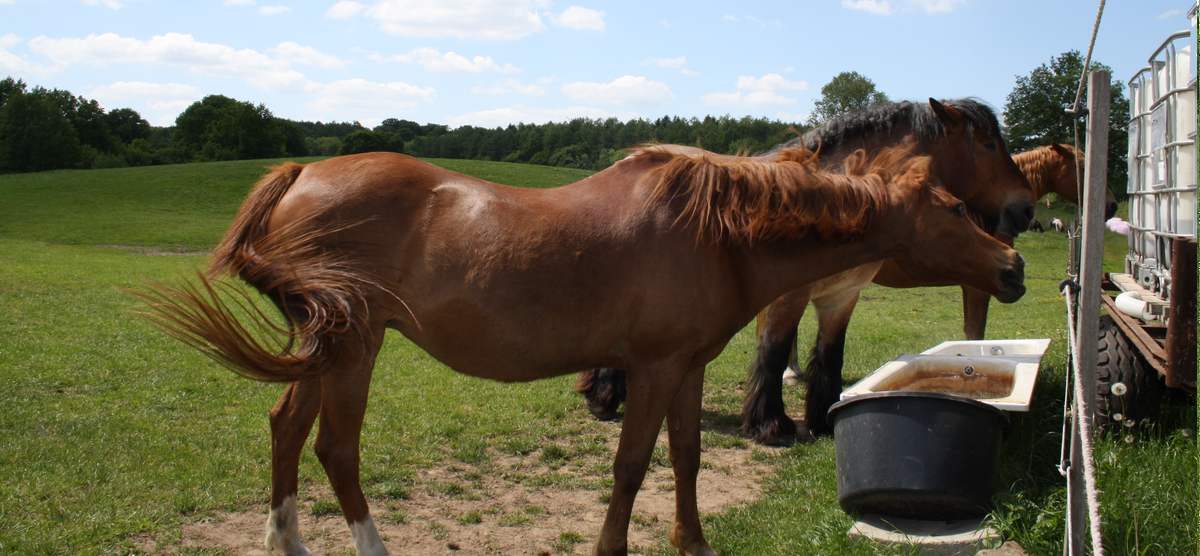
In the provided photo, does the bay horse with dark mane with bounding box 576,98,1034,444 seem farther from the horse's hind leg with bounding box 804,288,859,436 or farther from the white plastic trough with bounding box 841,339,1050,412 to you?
the white plastic trough with bounding box 841,339,1050,412

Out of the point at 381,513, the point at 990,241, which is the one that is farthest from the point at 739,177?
the point at 381,513

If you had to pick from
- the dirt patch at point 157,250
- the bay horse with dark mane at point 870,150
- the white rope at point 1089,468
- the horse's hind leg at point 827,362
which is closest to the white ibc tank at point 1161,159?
the bay horse with dark mane at point 870,150

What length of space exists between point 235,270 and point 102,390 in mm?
4746

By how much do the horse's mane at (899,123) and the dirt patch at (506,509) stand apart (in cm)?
237

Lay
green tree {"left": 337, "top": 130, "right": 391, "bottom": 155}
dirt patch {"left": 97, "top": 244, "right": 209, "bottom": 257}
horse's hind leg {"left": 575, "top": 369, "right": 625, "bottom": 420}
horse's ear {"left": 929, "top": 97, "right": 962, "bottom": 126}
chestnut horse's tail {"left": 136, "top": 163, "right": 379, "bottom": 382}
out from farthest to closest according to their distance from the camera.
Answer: green tree {"left": 337, "top": 130, "right": 391, "bottom": 155}, dirt patch {"left": 97, "top": 244, "right": 209, "bottom": 257}, horse's hind leg {"left": 575, "top": 369, "right": 625, "bottom": 420}, horse's ear {"left": 929, "top": 97, "right": 962, "bottom": 126}, chestnut horse's tail {"left": 136, "top": 163, "right": 379, "bottom": 382}

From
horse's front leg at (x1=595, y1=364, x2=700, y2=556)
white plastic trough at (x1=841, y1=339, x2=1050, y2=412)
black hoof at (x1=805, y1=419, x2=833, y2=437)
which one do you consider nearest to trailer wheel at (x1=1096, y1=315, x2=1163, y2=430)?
white plastic trough at (x1=841, y1=339, x2=1050, y2=412)

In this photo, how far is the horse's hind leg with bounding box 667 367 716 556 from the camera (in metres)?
4.04

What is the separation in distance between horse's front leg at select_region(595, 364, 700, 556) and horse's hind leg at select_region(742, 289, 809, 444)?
106 inches

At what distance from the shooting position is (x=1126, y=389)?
5.01 meters

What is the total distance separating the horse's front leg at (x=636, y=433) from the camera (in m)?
3.60

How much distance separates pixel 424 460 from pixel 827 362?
2.99 m

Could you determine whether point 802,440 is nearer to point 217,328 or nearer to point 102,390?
point 217,328

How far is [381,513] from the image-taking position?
461cm

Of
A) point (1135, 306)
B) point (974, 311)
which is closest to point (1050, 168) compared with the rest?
point (974, 311)
